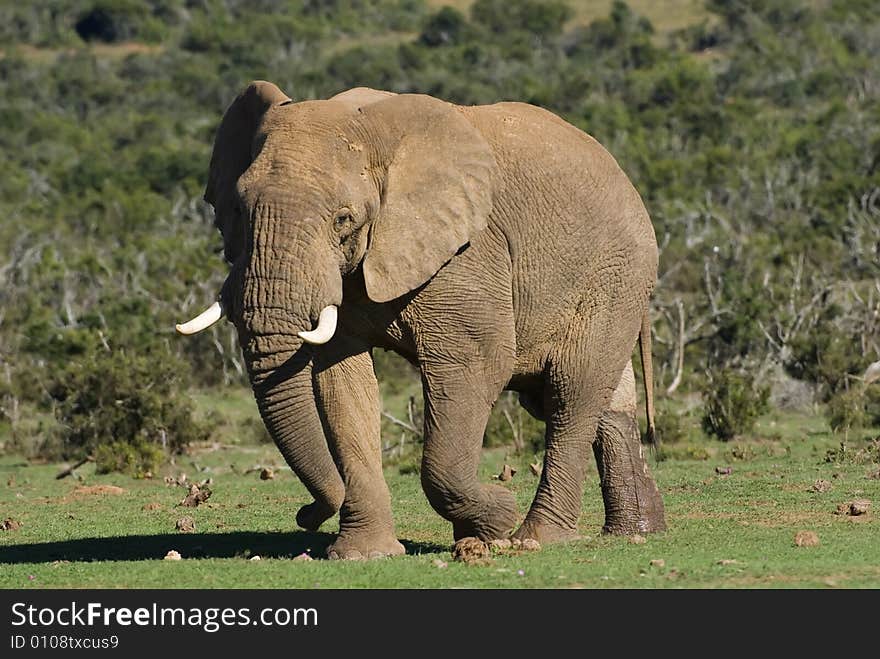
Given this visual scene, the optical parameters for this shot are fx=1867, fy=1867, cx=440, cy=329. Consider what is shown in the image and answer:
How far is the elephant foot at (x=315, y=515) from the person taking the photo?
9.84 m

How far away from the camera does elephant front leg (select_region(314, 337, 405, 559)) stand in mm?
9820

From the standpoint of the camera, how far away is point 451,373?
954 centimetres

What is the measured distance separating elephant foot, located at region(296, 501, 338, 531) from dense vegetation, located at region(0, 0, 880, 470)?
21.5 feet

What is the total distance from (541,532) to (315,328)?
7.71 ft

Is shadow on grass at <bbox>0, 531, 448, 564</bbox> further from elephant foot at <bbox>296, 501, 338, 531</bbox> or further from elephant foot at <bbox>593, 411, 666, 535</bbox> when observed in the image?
elephant foot at <bbox>593, 411, 666, 535</bbox>

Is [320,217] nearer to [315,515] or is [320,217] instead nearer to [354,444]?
[354,444]

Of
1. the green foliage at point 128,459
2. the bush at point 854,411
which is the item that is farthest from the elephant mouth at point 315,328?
the bush at point 854,411

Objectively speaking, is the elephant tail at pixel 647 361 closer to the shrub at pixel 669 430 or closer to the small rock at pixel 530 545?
the small rock at pixel 530 545

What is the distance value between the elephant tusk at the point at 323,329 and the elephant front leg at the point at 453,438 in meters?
0.90

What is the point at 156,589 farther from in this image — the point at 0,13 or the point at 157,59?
the point at 0,13

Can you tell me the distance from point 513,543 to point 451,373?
3.51 feet

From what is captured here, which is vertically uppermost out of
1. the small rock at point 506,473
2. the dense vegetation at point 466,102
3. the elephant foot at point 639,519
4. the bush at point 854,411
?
the elephant foot at point 639,519

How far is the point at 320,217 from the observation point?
8906mm

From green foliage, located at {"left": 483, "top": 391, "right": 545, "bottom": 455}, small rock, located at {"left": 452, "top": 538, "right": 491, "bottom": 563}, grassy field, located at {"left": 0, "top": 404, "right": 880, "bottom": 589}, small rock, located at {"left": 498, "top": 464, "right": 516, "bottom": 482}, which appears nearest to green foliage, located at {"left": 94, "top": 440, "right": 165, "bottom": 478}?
grassy field, located at {"left": 0, "top": 404, "right": 880, "bottom": 589}
